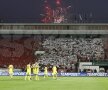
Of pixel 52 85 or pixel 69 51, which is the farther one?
pixel 69 51

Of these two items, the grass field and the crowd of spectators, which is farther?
the crowd of spectators

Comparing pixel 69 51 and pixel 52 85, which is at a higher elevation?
pixel 69 51

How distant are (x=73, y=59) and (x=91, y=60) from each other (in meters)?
4.01

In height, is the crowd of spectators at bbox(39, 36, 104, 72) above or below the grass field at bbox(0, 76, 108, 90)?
above

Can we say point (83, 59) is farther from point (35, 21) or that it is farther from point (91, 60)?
point (35, 21)

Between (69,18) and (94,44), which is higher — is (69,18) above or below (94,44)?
above

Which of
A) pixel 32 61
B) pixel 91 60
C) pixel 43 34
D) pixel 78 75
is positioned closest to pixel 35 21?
pixel 43 34

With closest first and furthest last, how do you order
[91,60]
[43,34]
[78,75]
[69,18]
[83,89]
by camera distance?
[83,89], [78,75], [91,60], [43,34], [69,18]

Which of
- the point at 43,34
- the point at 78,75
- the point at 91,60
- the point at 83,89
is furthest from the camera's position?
the point at 43,34

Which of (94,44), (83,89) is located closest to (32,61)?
(94,44)

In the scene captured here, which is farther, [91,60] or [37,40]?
[37,40]

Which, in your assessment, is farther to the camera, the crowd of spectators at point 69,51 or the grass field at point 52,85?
the crowd of spectators at point 69,51

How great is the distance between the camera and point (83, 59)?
89.3 meters

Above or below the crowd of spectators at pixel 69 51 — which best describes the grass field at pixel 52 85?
below
